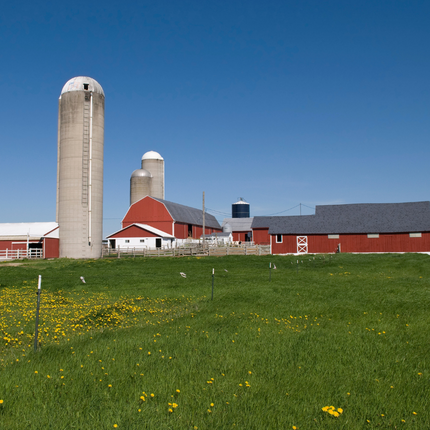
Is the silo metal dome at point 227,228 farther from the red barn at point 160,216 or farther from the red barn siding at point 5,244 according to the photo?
the red barn siding at point 5,244

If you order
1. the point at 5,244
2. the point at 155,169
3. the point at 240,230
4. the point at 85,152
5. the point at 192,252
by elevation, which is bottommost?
the point at 192,252

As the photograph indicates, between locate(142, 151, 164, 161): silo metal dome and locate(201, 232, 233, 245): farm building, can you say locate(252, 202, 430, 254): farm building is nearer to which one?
locate(201, 232, 233, 245): farm building

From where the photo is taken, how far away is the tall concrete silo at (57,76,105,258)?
1901 inches

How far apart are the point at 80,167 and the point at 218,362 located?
4342 cm

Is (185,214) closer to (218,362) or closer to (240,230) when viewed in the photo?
(240,230)

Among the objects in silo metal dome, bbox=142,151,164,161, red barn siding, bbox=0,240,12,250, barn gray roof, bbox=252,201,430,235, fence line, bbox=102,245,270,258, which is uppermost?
silo metal dome, bbox=142,151,164,161

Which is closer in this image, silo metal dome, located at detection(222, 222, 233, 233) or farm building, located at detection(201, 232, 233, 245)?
farm building, located at detection(201, 232, 233, 245)

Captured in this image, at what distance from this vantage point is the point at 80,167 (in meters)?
48.1

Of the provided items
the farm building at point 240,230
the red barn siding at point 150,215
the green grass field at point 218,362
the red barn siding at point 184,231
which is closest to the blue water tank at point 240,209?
the farm building at point 240,230

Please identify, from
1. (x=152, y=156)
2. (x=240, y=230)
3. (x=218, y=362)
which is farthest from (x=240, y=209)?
(x=218, y=362)

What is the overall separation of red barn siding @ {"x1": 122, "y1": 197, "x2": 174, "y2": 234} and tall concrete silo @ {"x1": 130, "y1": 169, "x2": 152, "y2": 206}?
593cm

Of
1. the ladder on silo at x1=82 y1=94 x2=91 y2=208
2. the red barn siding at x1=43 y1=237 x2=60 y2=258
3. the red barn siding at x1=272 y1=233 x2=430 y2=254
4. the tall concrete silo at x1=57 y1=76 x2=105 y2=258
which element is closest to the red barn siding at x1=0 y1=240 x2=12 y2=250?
the red barn siding at x1=43 y1=237 x2=60 y2=258

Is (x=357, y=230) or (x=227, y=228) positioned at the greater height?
(x=227, y=228)

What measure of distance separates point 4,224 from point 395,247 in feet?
165
